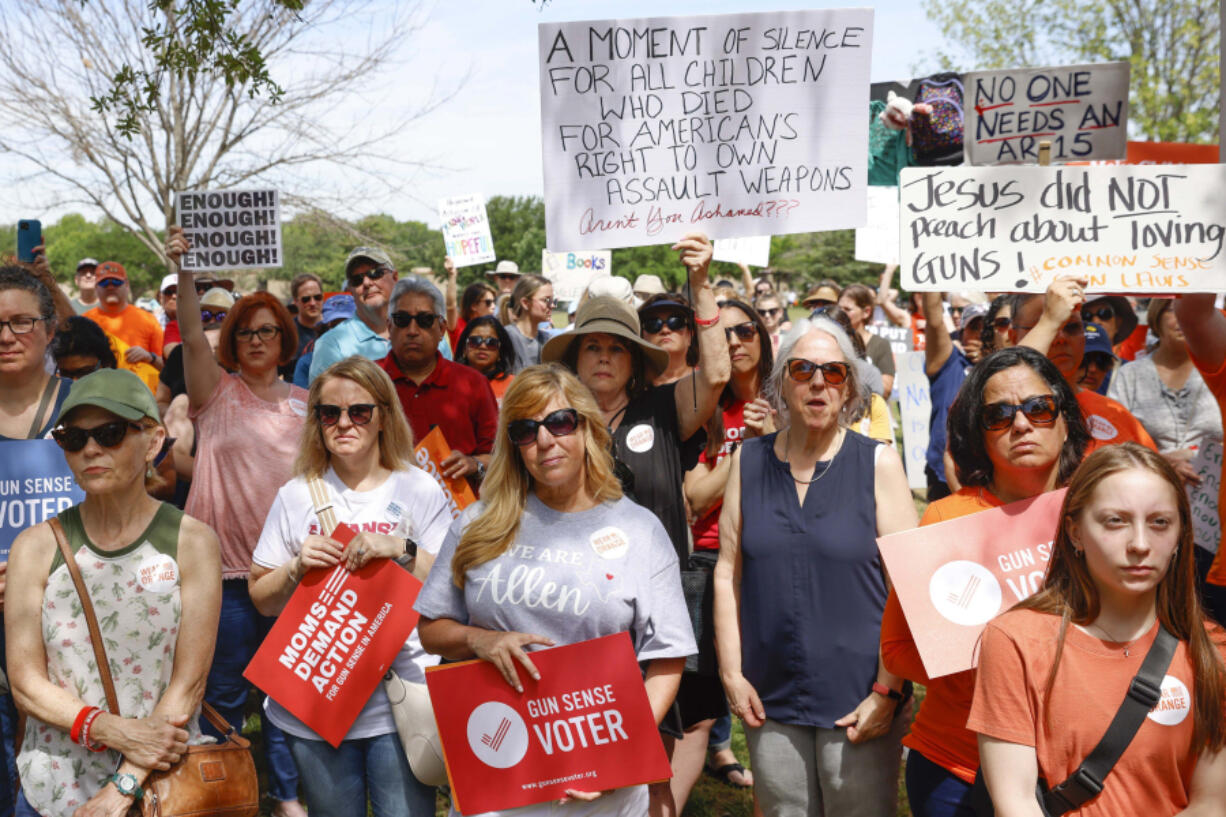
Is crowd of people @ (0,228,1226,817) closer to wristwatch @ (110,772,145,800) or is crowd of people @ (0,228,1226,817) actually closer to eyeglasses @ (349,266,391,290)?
wristwatch @ (110,772,145,800)

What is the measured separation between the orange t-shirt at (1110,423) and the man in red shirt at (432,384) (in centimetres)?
259

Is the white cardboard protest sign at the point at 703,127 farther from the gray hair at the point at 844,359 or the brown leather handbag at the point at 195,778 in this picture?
the brown leather handbag at the point at 195,778

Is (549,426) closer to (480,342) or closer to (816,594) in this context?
(816,594)

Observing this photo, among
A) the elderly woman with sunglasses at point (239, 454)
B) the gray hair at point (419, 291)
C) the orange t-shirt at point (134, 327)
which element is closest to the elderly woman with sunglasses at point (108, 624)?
the elderly woman with sunglasses at point (239, 454)

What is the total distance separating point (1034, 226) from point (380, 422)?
247 cm

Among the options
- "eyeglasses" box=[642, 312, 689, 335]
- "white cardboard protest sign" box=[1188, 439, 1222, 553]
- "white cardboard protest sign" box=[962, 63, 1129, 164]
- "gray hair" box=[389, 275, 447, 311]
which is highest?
"white cardboard protest sign" box=[962, 63, 1129, 164]

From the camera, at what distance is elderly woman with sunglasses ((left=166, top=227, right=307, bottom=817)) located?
4.39m

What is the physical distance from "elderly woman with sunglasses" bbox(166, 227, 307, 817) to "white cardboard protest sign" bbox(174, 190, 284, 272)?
0.70m

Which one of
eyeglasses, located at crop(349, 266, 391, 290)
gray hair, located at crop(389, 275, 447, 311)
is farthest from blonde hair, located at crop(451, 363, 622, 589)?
eyeglasses, located at crop(349, 266, 391, 290)

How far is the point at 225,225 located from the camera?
5.44 metres

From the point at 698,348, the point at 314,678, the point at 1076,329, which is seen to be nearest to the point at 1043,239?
the point at 1076,329

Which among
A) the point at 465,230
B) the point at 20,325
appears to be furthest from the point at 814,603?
the point at 465,230

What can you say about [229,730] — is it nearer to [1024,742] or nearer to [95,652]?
[95,652]

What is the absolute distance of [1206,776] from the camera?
2.22m
